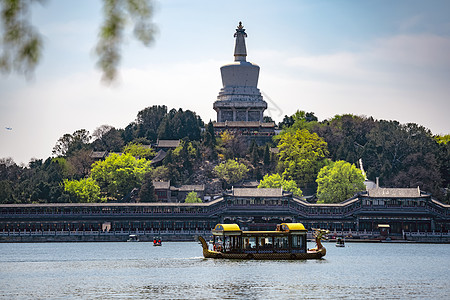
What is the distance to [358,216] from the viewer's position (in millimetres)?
120438

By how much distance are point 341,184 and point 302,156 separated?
17.8 m

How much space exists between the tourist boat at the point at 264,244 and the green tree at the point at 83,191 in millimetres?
63770

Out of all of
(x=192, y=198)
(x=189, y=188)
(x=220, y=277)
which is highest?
(x=189, y=188)

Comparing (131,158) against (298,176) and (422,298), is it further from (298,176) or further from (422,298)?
(422,298)

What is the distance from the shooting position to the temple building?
170m

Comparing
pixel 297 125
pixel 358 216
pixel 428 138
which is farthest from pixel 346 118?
pixel 358 216

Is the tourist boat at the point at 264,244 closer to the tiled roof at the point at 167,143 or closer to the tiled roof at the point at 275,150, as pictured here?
the tiled roof at the point at 275,150

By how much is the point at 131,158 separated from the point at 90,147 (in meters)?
23.5

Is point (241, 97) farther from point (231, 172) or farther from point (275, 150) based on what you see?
point (231, 172)

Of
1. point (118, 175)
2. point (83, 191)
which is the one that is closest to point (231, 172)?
point (118, 175)

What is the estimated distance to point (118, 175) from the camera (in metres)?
141

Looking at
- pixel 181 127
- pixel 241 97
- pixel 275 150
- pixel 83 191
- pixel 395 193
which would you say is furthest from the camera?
pixel 241 97

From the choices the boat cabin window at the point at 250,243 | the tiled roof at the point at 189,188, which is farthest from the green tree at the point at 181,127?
the boat cabin window at the point at 250,243

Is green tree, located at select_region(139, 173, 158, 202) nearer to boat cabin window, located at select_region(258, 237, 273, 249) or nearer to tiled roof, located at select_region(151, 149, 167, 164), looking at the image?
tiled roof, located at select_region(151, 149, 167, 164)
